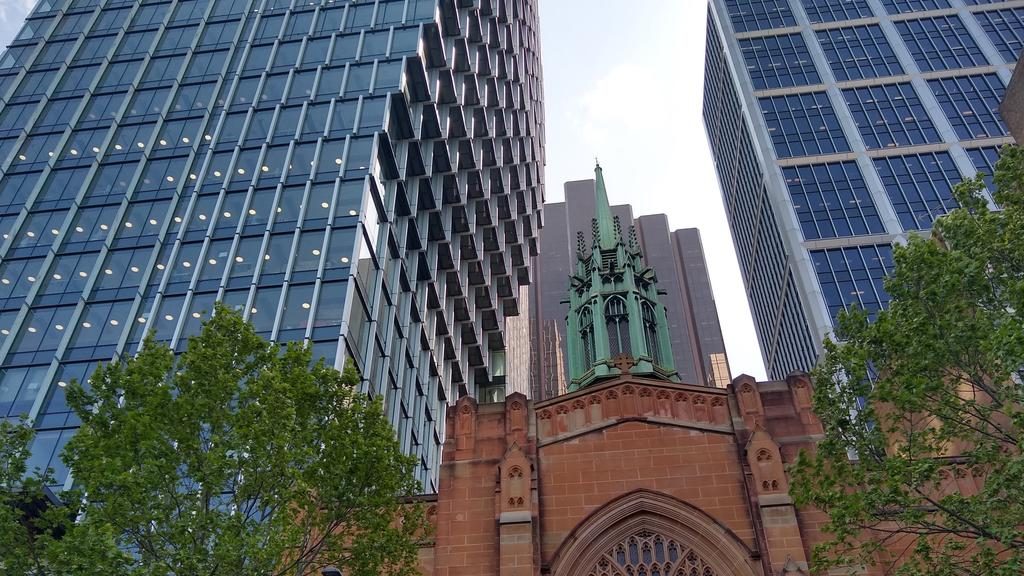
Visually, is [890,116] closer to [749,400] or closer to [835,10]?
[835,10]

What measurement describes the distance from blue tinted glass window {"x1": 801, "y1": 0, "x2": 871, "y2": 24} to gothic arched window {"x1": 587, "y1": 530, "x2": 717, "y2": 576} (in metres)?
93.2

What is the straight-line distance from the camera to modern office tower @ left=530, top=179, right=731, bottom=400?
118 metres

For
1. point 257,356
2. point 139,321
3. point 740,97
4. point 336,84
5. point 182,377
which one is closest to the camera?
point 182,377

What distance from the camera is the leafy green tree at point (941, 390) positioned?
12.5 m

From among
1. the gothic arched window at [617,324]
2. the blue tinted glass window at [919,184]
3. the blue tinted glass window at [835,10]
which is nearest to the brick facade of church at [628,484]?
the gothic arched window at [617,324]

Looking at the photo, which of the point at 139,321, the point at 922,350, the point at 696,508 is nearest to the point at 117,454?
the point at 696,508

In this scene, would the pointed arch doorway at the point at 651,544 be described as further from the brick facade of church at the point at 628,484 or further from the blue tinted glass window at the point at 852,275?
the blue tinted glass window at the point at 852,275

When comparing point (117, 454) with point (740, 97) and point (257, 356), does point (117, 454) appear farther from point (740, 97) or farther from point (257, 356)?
point (740, 97)

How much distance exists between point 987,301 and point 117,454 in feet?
52.6

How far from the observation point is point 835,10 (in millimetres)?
97562

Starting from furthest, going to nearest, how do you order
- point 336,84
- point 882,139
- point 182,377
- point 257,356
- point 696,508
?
point 882,139 → point 336,84 → point 696,508 → point 257,356 → point 182,377

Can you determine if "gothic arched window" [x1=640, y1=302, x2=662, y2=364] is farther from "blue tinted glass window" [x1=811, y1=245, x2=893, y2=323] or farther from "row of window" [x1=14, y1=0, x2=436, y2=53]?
"blue tinted glass window" [x1=811, y1=245, x2=893, y2=323]

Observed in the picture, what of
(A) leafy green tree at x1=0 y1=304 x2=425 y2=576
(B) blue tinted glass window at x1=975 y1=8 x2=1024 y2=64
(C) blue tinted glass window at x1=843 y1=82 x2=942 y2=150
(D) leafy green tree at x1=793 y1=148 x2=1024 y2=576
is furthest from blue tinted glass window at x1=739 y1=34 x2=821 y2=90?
(A) leafy green tree at x1=0 y1=304 x2=425 y2=576

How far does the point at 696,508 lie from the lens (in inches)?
726
